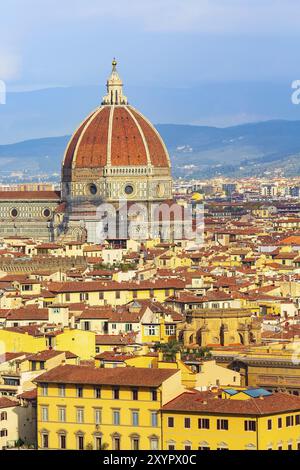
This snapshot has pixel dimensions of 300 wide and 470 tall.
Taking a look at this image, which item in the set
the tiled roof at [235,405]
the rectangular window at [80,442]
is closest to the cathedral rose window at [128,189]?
the tiled roof at [235,405]

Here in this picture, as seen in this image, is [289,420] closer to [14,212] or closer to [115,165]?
[115,165]

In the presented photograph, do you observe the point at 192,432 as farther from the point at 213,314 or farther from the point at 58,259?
the point at 58,259

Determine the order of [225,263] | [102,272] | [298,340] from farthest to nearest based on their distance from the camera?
[225,263] < [102,272] < [298,340]

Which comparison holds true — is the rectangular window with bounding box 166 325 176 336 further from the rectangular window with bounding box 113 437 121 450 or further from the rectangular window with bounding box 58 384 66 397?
the rectangular window with bounding box 113 437 121 450

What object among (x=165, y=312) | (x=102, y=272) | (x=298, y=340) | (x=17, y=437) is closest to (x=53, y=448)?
(x=17, y=437)

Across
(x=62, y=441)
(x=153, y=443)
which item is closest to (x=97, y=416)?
(x=62, y=441)

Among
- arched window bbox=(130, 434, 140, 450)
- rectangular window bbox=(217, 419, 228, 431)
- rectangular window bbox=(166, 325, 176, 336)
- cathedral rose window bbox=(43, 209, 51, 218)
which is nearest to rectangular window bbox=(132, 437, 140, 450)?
arched window bbox=(130, 434, 140, 450)

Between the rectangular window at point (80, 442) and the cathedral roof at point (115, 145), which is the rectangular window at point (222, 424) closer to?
the rectangular window at point (80, 442)

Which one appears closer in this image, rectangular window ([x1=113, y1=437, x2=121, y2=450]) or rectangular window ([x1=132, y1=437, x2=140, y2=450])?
rectangular window ([x1=132, y1=437, x2=140, y2=450])

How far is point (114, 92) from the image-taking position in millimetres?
126500

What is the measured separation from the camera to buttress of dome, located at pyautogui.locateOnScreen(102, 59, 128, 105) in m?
126

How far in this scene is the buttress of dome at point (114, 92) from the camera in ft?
412
